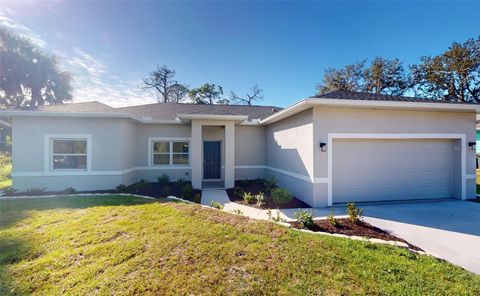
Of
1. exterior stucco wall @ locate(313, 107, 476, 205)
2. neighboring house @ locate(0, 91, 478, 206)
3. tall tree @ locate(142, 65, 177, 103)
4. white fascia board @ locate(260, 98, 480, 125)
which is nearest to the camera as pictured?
white fascia board @ locate(260, 98, 480, 125)

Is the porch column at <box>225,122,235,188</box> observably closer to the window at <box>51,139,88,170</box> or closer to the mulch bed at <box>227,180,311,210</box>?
the mulch bed at <box>227,180,311,210</box>

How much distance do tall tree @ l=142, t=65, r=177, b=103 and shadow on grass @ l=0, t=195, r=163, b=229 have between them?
71.4 ft

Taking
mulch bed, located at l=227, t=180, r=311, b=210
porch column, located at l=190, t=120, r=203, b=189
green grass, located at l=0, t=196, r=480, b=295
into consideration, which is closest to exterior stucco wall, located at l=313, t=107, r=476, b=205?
mulch bed, located at l=227, t=180, r=311, b=210

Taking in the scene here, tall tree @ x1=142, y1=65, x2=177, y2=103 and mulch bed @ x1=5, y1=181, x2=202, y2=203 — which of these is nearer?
mulch bed @ x1=5, y1=181, x2=202, y2=203

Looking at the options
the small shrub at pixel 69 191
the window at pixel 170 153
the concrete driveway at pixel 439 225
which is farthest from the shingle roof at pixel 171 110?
the concrete driveway at pixel 439 225

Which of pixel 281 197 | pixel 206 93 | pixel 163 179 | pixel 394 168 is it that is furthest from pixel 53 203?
pixel 206 93

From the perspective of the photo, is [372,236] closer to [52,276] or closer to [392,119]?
[392,119]

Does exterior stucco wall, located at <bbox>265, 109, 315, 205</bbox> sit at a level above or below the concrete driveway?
above

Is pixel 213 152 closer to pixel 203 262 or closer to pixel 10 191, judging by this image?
pixel 10 191

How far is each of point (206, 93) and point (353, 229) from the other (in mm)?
26906

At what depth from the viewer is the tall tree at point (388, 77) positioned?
24109mm

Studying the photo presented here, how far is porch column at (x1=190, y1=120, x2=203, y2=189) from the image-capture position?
961cm

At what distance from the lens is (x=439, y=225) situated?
212 inches

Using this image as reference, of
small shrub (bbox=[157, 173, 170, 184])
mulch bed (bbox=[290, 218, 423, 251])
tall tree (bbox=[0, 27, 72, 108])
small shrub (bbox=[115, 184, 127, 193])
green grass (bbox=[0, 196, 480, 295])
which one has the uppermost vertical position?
tall tree (bbox=[0, 27, 72, 108])
